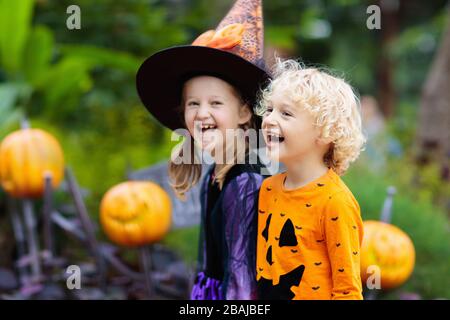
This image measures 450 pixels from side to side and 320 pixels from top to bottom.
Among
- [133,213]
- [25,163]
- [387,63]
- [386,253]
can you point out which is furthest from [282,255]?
[387,63]

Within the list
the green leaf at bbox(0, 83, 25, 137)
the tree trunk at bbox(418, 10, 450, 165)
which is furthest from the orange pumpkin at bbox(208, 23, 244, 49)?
the tree trunk at bbox(418, 10, 450, 165)

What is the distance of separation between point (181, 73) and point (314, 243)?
603 mm

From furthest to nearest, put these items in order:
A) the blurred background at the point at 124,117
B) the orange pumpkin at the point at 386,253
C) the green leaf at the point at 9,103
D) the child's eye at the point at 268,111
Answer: the green leaf at the point at 9,103
the blurred background at the point at 124,117
the orange pumpkin at the point at 386,253
the child's eye at the point at 268,111

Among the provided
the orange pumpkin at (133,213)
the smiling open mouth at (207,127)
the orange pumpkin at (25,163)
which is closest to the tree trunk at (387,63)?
the orange pumpkin at (25,163)

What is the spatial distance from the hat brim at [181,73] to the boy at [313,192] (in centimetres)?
14

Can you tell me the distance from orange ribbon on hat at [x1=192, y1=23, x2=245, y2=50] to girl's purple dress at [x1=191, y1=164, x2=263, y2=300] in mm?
340

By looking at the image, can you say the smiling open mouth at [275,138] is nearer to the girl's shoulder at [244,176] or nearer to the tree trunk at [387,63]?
the girl's shoulder at [244,176]

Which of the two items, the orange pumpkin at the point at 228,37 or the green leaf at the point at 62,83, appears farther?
the green leaf at the point at 62,83

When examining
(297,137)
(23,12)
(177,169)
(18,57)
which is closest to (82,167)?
(18,57)

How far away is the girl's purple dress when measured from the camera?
1577 mm

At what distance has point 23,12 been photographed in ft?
12.2

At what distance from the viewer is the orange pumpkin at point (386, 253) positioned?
2107 mm

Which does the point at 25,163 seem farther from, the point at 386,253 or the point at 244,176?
the point at 386,253

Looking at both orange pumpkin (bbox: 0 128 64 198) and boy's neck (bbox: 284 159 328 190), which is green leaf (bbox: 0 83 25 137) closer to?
orange pumpkin (bbox: 0 128 64 198)
